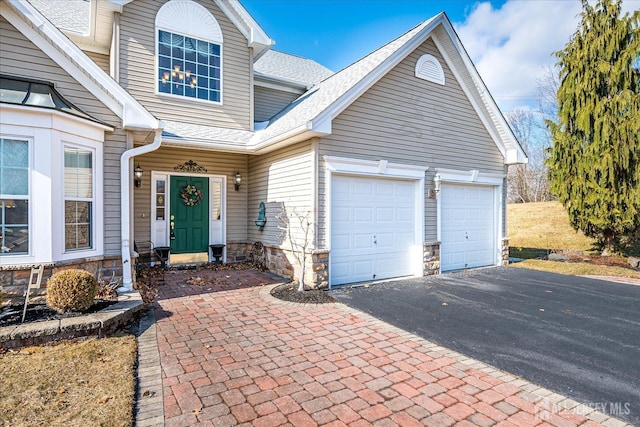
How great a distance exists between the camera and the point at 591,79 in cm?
1120

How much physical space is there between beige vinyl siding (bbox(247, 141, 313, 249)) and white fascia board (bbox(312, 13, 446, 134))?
70cm

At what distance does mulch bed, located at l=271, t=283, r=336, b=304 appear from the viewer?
6109 millimetres

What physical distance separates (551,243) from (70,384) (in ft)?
55.8

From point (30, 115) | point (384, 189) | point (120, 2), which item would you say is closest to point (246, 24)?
point (120, 2)

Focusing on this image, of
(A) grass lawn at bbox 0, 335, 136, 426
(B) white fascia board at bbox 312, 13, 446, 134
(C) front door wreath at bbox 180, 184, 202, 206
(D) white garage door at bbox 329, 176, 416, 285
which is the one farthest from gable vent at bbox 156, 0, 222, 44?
(A) grass lawn at bbox 0, 335, 136, 426

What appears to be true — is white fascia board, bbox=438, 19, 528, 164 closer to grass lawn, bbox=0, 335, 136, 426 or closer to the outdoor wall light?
the outdoor wall light

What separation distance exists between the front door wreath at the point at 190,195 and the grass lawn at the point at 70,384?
5276 mm

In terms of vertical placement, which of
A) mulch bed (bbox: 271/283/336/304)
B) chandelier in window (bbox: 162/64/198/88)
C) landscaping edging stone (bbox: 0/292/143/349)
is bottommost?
mulch bed (bbox: 271/283/336/304)

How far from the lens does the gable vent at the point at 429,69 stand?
8578 mm

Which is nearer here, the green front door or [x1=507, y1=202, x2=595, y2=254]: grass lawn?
the green front door

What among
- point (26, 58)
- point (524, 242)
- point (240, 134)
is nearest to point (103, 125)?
point (26, 58)

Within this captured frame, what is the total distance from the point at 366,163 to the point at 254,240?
12.4ft

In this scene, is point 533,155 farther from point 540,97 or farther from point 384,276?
point 384,276

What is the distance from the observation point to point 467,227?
966cm
